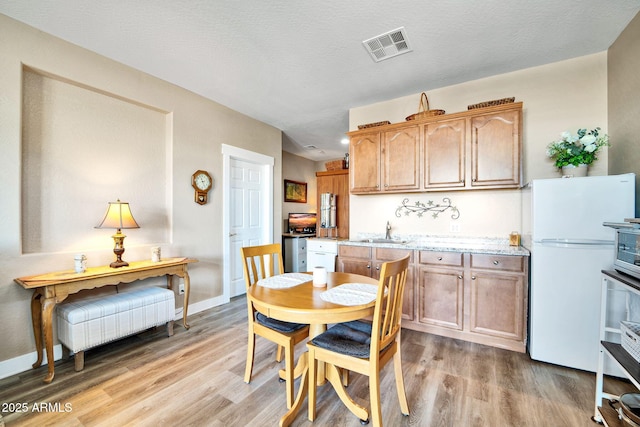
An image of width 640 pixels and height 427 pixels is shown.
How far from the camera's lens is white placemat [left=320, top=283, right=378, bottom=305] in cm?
152

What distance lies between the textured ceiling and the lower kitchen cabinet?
6.30 feet

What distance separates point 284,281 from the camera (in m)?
1.98

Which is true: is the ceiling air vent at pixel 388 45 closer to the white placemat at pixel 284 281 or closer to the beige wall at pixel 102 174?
the white placemat at pixel 284 281

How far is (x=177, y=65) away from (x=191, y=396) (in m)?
2.97

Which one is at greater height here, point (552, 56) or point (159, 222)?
point (552, 56)

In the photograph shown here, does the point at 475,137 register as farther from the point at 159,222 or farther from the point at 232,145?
the point at 159,222

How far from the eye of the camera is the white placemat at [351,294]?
152 centimetres

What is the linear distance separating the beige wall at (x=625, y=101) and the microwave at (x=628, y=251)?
78cm

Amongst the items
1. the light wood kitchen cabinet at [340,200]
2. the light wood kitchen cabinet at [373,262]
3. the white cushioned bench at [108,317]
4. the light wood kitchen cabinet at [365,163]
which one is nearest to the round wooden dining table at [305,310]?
the light wood kitchen cabinet at [373,262]

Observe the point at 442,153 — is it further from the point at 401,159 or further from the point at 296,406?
the point at 296,406

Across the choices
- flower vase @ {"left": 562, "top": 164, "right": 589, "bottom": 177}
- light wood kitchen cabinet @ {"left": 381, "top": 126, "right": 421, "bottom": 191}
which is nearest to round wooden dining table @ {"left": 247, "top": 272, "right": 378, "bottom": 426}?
light wood kitchen cabinet @ {"left": 381, "top": 126, "right": 421, "bottom": 191}

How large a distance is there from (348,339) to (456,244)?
2058mm

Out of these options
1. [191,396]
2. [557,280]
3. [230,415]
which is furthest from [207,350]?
[557,280]

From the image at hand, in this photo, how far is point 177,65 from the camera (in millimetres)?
2713
